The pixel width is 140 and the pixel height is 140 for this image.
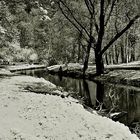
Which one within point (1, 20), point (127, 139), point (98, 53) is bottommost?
point (127, 139)

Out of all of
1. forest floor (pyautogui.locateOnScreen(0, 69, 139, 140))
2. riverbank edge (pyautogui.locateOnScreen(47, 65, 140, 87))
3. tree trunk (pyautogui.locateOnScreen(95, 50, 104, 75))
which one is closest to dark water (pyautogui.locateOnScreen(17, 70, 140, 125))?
forest floor (pyautogui.locateOnScreen(0, 69, 139, 140))

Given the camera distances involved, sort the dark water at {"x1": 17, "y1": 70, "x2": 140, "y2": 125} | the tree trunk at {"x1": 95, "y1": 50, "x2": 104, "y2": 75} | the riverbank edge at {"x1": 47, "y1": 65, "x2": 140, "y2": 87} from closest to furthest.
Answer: the dark water at {"x1": 17, "y1": 70, "x2": 140, "y2": 125} → the riverbank edge at {"x1": 47, "y1": 65, "x2": 140, "y2": 87} → the tree trunk at {"x1": 95, "y1": 50, "x2": 104, "y2": 75}

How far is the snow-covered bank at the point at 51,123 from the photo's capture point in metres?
9.53

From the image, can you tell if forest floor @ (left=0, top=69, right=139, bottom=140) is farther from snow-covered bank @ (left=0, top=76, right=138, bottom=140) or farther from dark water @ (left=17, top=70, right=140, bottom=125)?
dark water @ (left=17, top=70, right=140, bottom=125)

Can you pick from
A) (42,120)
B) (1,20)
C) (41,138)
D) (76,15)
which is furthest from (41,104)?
(76,15)

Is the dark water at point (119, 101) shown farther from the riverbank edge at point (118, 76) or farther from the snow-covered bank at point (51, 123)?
the riverbank edge at point (118, 76)

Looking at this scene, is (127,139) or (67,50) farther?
(67,50)

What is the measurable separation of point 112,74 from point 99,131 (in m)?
22.0

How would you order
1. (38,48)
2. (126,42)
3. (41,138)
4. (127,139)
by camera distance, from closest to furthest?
(41,138) < (127,139) < (126,42) < (38,48)

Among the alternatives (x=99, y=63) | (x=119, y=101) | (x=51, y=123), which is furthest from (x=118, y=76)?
(x=51, y=123)

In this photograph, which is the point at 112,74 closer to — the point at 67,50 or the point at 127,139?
the point at 127,139

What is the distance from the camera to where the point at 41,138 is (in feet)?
30.2

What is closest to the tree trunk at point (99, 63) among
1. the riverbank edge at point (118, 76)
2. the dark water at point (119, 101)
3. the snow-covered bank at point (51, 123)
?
the riverbank edge at point (118, 76)

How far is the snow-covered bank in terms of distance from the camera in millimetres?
9531
